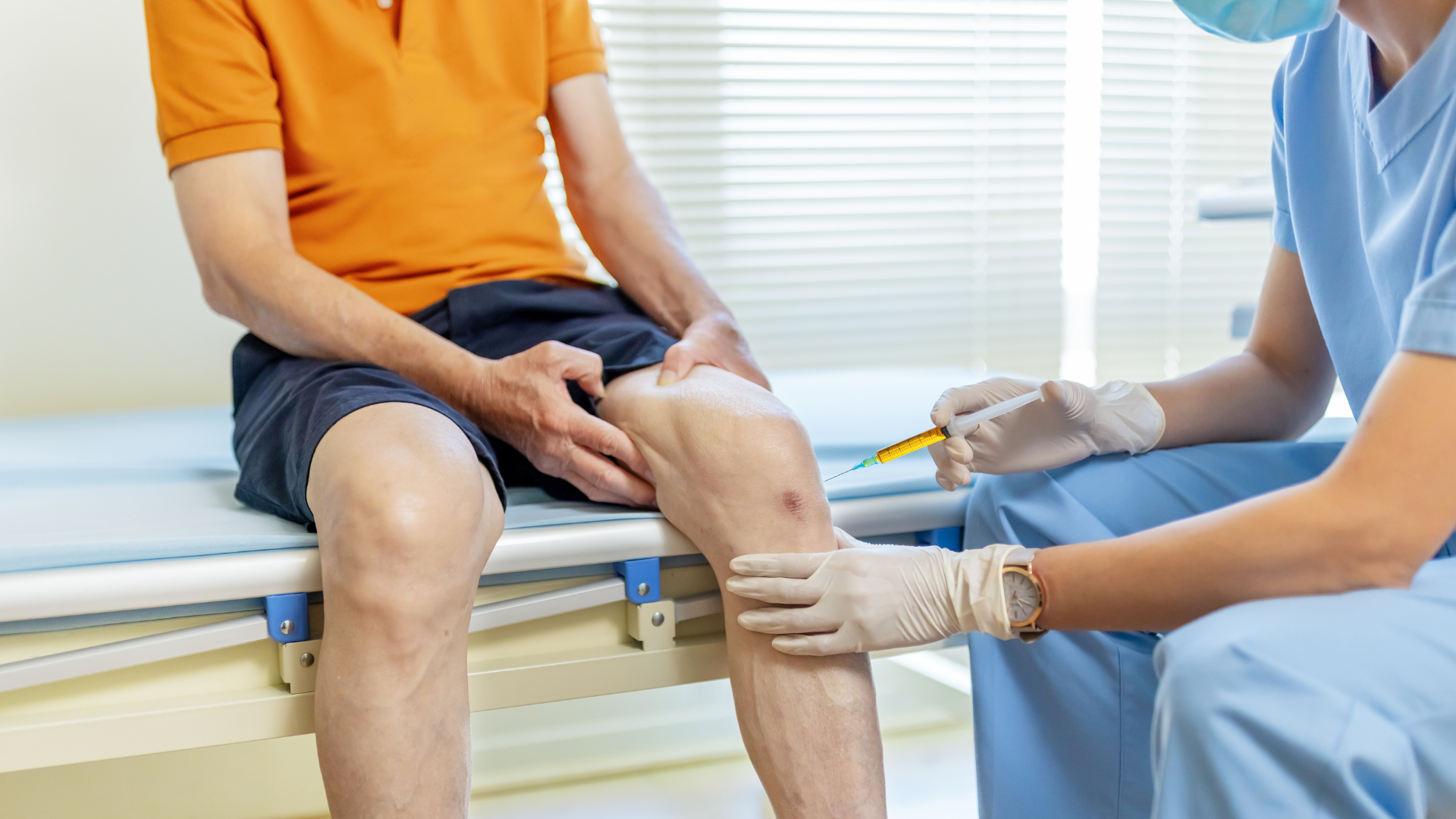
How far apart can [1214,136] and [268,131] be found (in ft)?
9.28

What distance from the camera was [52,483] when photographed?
4.55 feet

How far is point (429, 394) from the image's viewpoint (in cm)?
115

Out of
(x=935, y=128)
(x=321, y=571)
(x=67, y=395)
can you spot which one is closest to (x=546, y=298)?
(x=321, y=571)

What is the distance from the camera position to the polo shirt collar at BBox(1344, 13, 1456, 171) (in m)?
0.94

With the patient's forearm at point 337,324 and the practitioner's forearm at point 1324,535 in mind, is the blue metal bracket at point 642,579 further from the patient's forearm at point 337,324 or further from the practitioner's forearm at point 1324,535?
the practitioner's forearm at point 1324,535

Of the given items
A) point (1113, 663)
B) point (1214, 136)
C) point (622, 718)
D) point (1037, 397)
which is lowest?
point (622, 718)

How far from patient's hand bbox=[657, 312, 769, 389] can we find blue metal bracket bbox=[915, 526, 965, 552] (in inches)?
10.0

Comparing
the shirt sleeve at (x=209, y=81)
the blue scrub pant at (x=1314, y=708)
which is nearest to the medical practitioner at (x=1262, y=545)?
the blue scrub pant at (x=1314, y=708)

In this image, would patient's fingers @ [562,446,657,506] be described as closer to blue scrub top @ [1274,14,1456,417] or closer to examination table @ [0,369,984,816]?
examination table @ [0,369,984,816]

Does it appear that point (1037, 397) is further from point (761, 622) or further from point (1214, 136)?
point (1214, 136)

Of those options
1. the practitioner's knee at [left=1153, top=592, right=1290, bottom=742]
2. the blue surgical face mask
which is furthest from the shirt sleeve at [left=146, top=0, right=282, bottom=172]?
the practitioner's knee at [left=1153, top=592, right=1290, bottom=742]

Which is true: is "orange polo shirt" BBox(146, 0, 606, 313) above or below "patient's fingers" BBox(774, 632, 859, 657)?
above

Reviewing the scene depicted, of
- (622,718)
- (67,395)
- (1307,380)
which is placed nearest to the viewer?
(1307,380)

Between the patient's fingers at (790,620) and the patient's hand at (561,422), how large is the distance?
0.20 m
